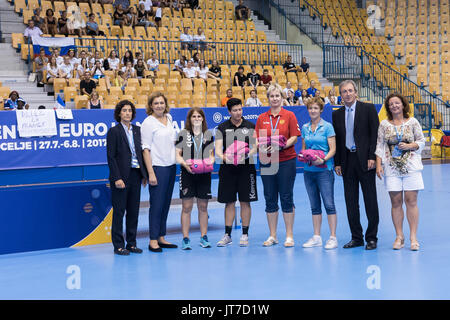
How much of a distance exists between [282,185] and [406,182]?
1.32 metres

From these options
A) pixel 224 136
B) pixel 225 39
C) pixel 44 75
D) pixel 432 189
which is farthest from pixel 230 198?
pixel 225 39

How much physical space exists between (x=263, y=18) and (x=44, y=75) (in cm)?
1190

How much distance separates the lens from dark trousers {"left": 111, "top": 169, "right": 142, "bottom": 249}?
21.2 ft

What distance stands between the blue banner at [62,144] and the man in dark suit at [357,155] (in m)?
7.05

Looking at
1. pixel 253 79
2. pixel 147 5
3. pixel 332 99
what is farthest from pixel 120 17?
pixel 332 99

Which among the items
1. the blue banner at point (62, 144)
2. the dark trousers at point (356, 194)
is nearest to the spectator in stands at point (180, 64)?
the blue banner at point (62, 144)

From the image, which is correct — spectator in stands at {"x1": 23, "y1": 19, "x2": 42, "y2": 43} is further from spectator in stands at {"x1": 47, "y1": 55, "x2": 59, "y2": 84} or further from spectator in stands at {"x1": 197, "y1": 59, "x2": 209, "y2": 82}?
spectator in stands at {"x1": 197, "y1": 59, "x2": 209, "y2": 82}

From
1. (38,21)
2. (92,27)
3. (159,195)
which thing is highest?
(38,21)

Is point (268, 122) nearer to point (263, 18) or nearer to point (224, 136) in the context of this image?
point (224, 136)

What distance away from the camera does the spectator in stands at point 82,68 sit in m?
16.2

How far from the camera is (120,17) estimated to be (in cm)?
1952

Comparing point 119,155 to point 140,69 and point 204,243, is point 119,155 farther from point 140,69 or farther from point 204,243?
point 140,69

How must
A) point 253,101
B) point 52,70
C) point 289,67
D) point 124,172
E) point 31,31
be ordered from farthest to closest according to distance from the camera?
1. point 289,67
2. point 253,101
3. point 31,31
4. point 52,70
5. point 124,172

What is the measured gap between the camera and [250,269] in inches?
222
